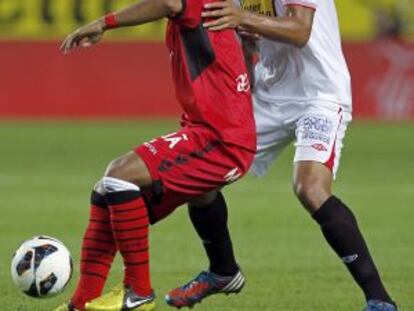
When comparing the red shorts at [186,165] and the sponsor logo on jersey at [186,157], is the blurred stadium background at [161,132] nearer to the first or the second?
the red shorts at [186,165]

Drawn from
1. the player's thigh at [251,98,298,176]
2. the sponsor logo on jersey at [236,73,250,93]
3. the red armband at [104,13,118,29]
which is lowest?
the player's thigh at [251,98,298,176]

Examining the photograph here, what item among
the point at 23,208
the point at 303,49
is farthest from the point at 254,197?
the point at 303,49

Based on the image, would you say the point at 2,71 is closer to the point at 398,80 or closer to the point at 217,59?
the point at 398,80

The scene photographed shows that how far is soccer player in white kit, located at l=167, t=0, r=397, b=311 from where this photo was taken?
8469 millimetres

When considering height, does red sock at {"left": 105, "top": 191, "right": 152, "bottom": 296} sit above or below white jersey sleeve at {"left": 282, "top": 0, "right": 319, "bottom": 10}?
below

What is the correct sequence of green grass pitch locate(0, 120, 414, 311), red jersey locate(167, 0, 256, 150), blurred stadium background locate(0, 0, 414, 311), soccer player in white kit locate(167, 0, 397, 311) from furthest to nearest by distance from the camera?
1. blurred stadium background locate(0, 0, 414, 311)
2. green grass pitch locate(0, 120, 414, 311)
3. soccer player in white kit locate(167, 0, 397, 311)
4. red jersey locate(167, 0, 256, 150)

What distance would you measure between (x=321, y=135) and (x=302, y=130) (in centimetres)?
16

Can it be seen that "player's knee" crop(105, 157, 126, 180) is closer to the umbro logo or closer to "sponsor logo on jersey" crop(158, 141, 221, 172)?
"sponsor logo on jersey" crop(158, 141, 221, 172)

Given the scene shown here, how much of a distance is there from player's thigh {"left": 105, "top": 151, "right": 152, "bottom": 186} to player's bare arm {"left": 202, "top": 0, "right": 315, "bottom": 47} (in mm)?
836

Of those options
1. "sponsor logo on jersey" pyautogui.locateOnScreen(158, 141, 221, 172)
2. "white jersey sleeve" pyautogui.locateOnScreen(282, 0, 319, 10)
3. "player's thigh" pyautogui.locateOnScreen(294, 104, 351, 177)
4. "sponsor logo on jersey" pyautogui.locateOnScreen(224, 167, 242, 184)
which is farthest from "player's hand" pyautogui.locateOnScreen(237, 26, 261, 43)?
"sponsor logo on jersey" pyautogui.locateOnScreen(224, 167, 242, 184)

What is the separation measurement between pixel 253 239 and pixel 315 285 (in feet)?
7.94

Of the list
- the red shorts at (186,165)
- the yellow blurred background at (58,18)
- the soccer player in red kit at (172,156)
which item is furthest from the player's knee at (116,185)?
A: the yellow blurred background at (58,18)

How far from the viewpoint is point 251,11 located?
8.89m

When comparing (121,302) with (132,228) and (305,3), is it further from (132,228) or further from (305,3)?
(305,3)
